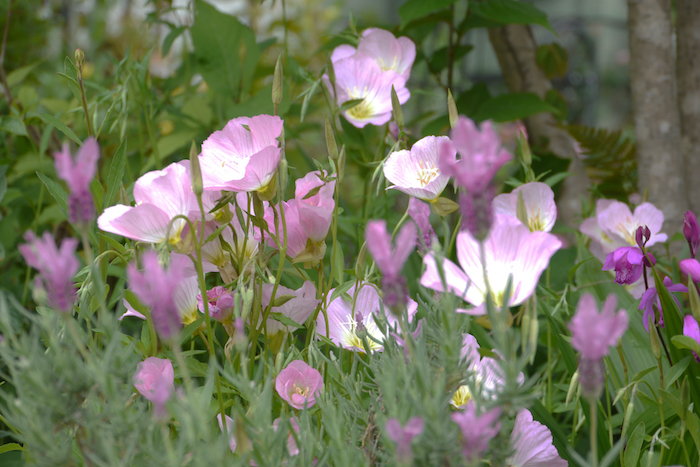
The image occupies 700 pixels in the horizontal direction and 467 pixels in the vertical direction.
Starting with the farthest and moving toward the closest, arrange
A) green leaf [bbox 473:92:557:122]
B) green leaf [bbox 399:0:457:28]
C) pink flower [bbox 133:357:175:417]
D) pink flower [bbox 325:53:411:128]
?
green leaf [bbox 473:92:557:122]
green leaf [bbox 399:0:457:28]
pink flower [bbox 325:53:411:128]
pink flower [bbox 133:357:175:417]

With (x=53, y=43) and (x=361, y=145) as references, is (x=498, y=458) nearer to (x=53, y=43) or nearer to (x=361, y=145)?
(x=361, y=145)

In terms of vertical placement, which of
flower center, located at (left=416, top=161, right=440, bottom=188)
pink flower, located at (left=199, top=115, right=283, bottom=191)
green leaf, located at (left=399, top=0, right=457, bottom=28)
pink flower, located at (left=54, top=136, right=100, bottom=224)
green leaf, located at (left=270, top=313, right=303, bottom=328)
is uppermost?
pink flower, located at (left=54, top=136, right=100, bottom=224)

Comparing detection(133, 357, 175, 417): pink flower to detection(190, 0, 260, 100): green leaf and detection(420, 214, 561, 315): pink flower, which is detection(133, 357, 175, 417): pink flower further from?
detection(190, 0, 260, 100): green leaf

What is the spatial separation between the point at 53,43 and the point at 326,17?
5.38 feet

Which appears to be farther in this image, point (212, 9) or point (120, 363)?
point (212, 9)

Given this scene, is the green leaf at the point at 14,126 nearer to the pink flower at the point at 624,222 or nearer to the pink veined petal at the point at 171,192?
the pink veined petal at the point at 171,192

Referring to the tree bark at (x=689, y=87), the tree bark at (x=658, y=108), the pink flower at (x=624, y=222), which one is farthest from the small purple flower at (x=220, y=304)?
the tree bark at (x=689, y=87)

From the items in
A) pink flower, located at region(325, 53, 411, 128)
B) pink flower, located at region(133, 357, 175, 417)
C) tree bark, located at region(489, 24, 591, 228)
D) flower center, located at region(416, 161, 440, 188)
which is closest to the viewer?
pink flower, located at region(133, 357, 175, 417)

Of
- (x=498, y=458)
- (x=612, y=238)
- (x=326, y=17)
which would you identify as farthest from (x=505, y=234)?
(x=326, y=17)

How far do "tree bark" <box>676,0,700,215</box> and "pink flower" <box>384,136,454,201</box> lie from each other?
0.71 metres

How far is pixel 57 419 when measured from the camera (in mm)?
304

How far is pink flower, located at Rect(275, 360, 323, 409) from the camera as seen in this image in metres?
0.39

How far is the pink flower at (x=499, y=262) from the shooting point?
31cm

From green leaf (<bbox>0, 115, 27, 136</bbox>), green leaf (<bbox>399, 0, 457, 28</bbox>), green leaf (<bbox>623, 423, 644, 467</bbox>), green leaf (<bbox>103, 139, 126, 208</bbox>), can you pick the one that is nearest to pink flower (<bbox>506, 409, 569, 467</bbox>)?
green leaf (<bbox>623, 423, 644, 467</bbox>)
